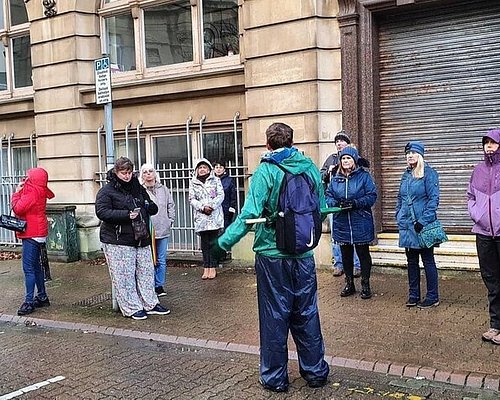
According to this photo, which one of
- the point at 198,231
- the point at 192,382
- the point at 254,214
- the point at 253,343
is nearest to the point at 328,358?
the point at 253,343

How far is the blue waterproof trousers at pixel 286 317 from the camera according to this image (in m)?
5.20

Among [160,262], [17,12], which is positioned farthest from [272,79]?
[17,12]

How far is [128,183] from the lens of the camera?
757cm

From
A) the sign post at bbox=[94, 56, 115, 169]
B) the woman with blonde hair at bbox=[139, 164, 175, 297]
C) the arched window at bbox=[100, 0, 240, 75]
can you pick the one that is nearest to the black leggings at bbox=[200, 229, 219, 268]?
the woman with blonde hair at bbox=[139, 164, 175, 297]

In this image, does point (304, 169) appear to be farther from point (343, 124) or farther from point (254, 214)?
point (343, 124)

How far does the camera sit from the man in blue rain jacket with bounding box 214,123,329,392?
5191mm

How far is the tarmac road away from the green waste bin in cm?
545

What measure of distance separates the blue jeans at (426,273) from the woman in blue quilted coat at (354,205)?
2.04 feet

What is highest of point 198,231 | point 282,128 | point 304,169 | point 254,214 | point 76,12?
point 76,12

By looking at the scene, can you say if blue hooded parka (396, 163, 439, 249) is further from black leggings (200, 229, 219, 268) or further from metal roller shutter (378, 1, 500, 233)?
black leggings (200, 229, 219, 268)

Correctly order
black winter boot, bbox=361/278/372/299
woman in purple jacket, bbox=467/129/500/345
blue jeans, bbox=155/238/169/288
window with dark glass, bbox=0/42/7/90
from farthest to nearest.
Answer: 1. window with dark glass, bbox=0/42/7/90
2. blue jeans, bbox=155/238/169/288
3. black winter boot, bbox=361/278/372/299
4. woman in purple jacket, bbox=467/129/500/345

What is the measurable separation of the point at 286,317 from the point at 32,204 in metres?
4.29

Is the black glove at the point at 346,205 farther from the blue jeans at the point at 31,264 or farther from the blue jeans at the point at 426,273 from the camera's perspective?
the blue jeans at the point at 31,264

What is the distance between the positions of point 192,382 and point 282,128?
2184mm
